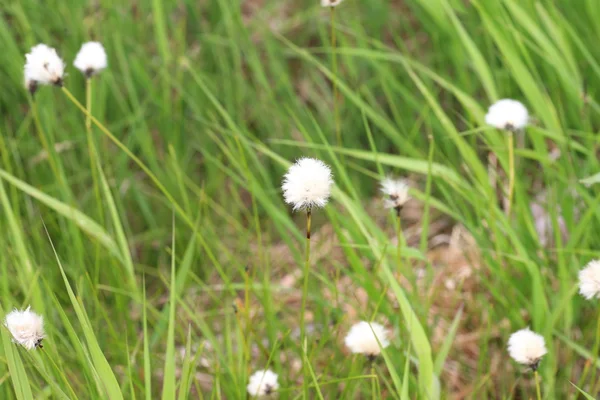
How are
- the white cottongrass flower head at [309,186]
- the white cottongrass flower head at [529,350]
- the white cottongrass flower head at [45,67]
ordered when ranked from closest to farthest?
the white cottongrass flower head at [309,186], the white cottongrass flower head at [529,350], the white cottongrass flower head at [45,67]

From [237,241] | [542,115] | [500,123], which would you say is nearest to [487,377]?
[500,123]

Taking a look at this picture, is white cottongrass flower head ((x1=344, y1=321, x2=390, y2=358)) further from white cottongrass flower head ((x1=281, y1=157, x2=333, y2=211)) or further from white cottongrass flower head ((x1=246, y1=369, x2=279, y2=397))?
white cottongrass flower head ((x1=281, y1=157, x2=333, y2=211))

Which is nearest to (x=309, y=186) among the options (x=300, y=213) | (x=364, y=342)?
(x=364, y=342)

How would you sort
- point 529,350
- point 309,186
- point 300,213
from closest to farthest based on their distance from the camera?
point 309,186 < point 529,350 < point 300,213

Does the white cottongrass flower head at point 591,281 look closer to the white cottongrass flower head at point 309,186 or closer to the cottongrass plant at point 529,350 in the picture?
the cottongrass plant at point 529,350

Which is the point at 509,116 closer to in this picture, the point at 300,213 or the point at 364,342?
the point at 364,342

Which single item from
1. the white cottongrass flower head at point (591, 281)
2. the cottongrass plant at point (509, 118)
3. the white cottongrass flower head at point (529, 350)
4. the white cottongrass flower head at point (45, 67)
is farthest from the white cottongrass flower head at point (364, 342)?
the white cottongrass flower head at point (45, 67)
